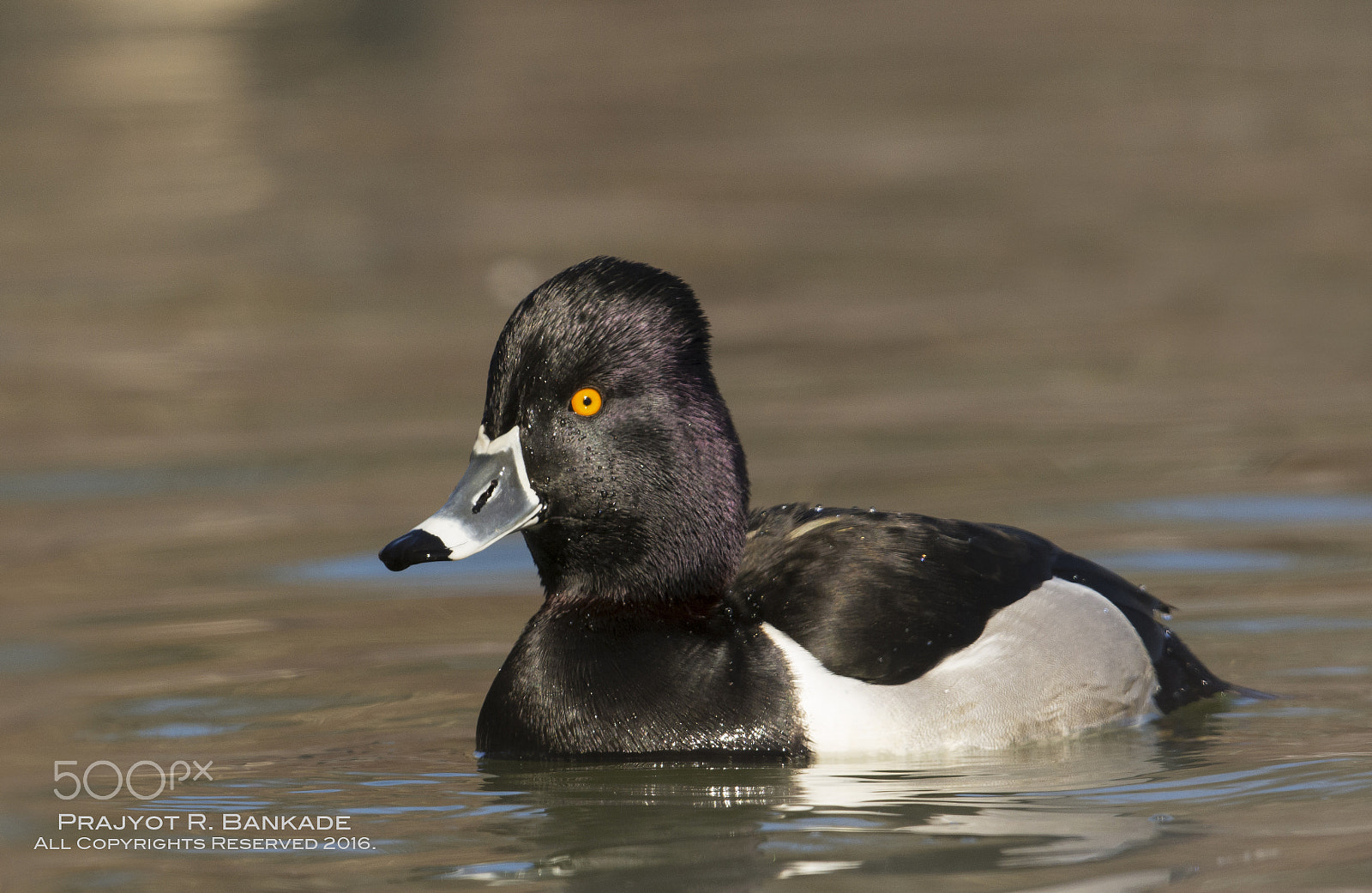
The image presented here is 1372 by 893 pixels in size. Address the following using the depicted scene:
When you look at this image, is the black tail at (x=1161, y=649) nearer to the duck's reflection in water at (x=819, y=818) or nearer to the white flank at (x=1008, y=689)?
the white flank at (x=1008, y=689)

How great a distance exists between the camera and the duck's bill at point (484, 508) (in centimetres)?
570

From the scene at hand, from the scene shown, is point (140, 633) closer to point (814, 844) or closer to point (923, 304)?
point (814, 844)

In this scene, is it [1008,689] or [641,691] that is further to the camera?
[1008,689]

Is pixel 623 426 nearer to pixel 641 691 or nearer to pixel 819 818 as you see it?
pixel 641 691

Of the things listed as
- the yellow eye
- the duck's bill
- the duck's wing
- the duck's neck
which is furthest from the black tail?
the duck's bill

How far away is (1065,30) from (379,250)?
11.3 metres

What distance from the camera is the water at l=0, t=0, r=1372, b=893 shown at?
17.8 feet

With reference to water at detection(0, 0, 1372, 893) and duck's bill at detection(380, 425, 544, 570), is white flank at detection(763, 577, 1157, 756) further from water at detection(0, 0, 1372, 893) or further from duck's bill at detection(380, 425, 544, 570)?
duck's bill at detection(380, 425, 544, 570)

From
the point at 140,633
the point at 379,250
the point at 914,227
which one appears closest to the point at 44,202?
the point at 379,250

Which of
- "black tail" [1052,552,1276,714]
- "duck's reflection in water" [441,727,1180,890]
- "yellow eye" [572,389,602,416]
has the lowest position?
"duck's reflection in water" [441,727,1180,890]

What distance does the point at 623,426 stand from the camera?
19.1ft

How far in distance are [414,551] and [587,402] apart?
0.65 meters

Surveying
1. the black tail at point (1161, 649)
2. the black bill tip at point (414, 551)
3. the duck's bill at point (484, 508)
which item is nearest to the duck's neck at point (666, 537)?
the duck's bill at point (484, 508)

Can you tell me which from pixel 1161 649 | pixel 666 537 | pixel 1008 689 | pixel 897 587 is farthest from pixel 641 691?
pixel 1161 649
